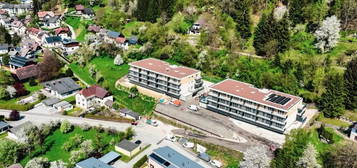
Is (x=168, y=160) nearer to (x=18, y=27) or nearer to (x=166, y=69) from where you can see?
(x=166, y=69)

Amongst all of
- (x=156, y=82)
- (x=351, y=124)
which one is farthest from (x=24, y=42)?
(x=351, y=124)

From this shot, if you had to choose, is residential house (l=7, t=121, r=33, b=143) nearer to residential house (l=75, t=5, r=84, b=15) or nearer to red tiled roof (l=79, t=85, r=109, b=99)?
red tiled roof (l=79, t=85, r=109, b=99)

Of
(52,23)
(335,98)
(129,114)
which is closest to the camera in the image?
(335,98)

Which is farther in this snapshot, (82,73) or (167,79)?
(82,73)

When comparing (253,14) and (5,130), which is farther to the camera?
(253,14)

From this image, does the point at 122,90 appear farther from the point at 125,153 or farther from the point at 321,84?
the point at 321,84

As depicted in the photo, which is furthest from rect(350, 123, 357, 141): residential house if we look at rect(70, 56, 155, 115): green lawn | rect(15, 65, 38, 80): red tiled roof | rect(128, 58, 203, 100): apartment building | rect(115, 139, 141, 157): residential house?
rect(15, 65, 38, 80): red tiled roof

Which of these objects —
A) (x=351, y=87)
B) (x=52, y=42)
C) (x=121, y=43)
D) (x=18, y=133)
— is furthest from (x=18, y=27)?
(x=351, y=87)
